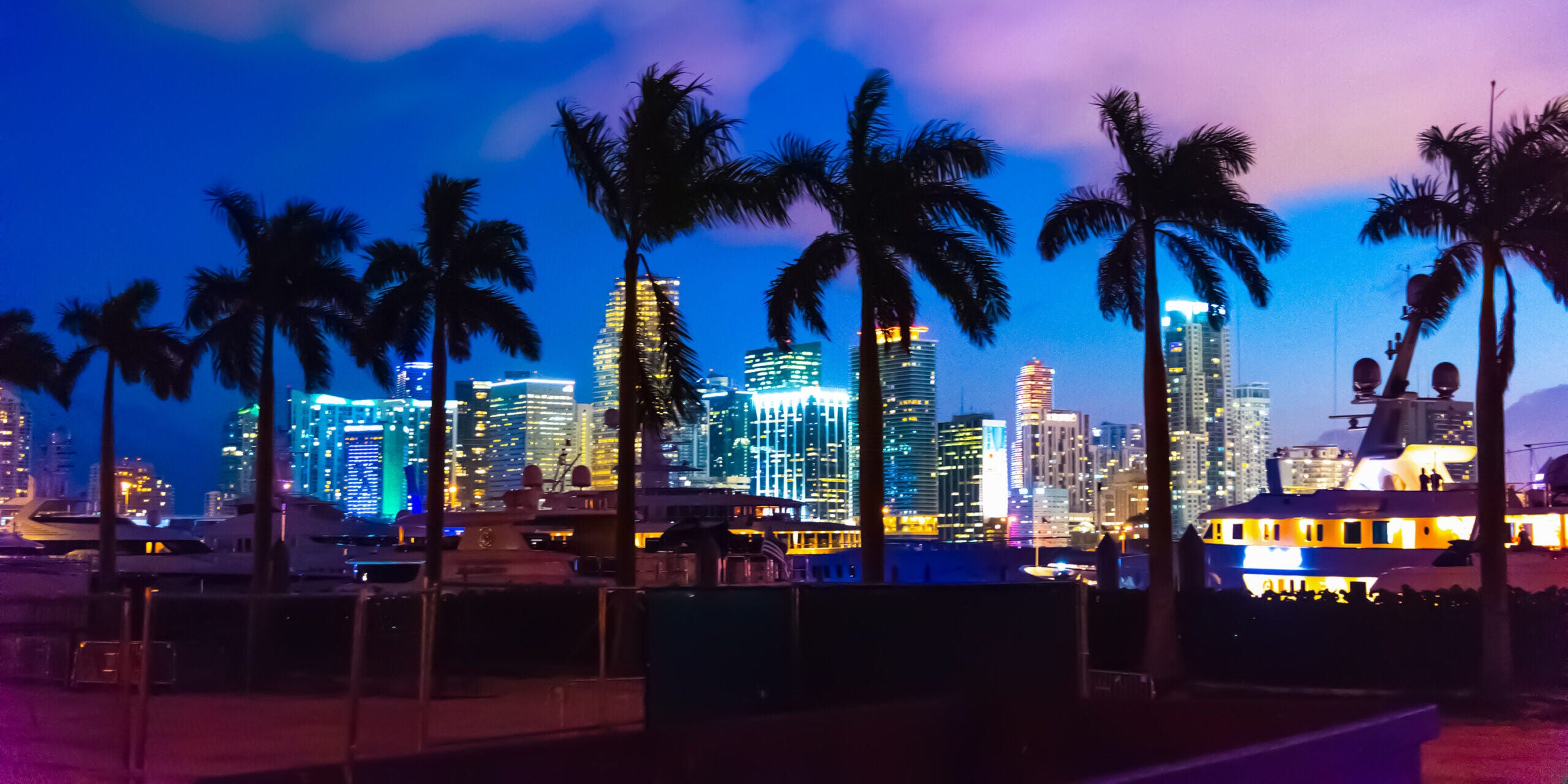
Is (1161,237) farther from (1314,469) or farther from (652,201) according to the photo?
(1314,469)

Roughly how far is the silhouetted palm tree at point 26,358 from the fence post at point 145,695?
108 feet

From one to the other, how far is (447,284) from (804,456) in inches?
6408

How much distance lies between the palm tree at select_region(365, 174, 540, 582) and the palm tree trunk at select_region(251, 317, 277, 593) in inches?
210

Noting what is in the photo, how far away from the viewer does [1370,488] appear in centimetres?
5169

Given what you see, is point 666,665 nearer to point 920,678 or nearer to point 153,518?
point 920,678

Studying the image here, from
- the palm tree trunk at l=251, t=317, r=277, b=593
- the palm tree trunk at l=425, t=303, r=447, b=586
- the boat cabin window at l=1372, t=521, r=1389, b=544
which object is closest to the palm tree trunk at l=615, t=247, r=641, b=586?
the palm tree trunk at l=425, t=303, r=447, b=586

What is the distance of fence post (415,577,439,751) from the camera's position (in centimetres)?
1015

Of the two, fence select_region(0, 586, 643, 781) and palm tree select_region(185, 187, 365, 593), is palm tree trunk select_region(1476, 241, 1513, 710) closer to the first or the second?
fence select_region(0, 586, 643, 781)

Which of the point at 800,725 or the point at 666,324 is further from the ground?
the point at 666,324

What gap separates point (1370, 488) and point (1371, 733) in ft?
157

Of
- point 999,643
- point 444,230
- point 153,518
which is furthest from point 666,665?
point 153,518

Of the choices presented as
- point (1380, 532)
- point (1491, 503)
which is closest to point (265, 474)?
point (1491, 503)

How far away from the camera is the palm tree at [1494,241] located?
2005 cm

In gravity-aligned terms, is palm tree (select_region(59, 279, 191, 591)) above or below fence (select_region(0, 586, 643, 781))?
above
